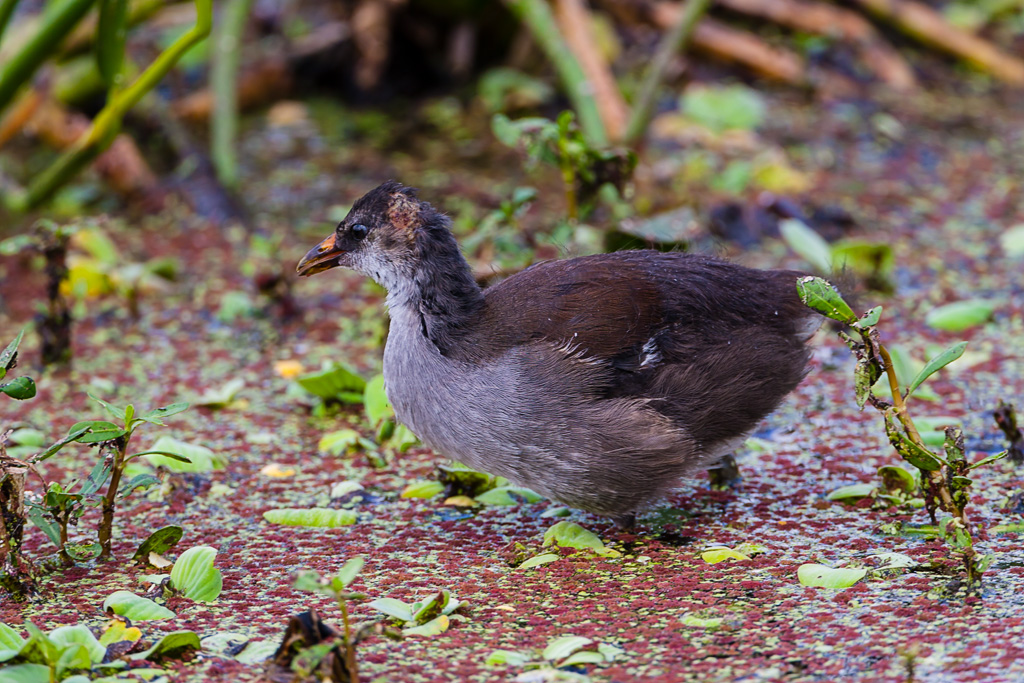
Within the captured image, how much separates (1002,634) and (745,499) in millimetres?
991

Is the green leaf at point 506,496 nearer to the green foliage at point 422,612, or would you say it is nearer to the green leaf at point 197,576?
the green foliage at point 422,612

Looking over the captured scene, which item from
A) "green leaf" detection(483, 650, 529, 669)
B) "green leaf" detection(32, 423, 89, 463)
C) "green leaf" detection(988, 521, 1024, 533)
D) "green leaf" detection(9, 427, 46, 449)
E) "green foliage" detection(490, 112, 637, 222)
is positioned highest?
"green foliage" detection(490, 112, 637, 222)

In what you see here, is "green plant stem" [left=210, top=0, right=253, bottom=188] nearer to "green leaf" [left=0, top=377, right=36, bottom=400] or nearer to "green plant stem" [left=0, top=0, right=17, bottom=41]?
"green plant stem" [left=0, top=0, right=17, bottom=41]

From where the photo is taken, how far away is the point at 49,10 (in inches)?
187

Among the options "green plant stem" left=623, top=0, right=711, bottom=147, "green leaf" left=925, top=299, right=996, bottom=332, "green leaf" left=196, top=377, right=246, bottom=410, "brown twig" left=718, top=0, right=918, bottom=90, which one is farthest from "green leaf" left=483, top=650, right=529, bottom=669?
"brown twig" left=718, top=0, right=918, bottom=90

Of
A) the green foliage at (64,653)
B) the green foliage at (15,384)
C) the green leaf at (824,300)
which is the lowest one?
the green foliage at (64,653)

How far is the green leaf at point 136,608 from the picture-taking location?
9.16 feet

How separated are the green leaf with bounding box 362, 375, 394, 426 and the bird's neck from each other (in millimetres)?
634

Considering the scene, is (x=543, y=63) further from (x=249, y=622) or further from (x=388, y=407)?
(x=249, y=622)

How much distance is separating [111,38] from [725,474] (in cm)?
277

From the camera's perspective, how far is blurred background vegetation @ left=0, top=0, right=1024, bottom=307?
4773mm

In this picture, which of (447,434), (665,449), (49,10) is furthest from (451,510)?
(49,10)

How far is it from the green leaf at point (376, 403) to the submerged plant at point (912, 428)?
165 centimetres

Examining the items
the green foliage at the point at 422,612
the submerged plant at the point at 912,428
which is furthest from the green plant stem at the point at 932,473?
the green foliage at the point at 422,612
